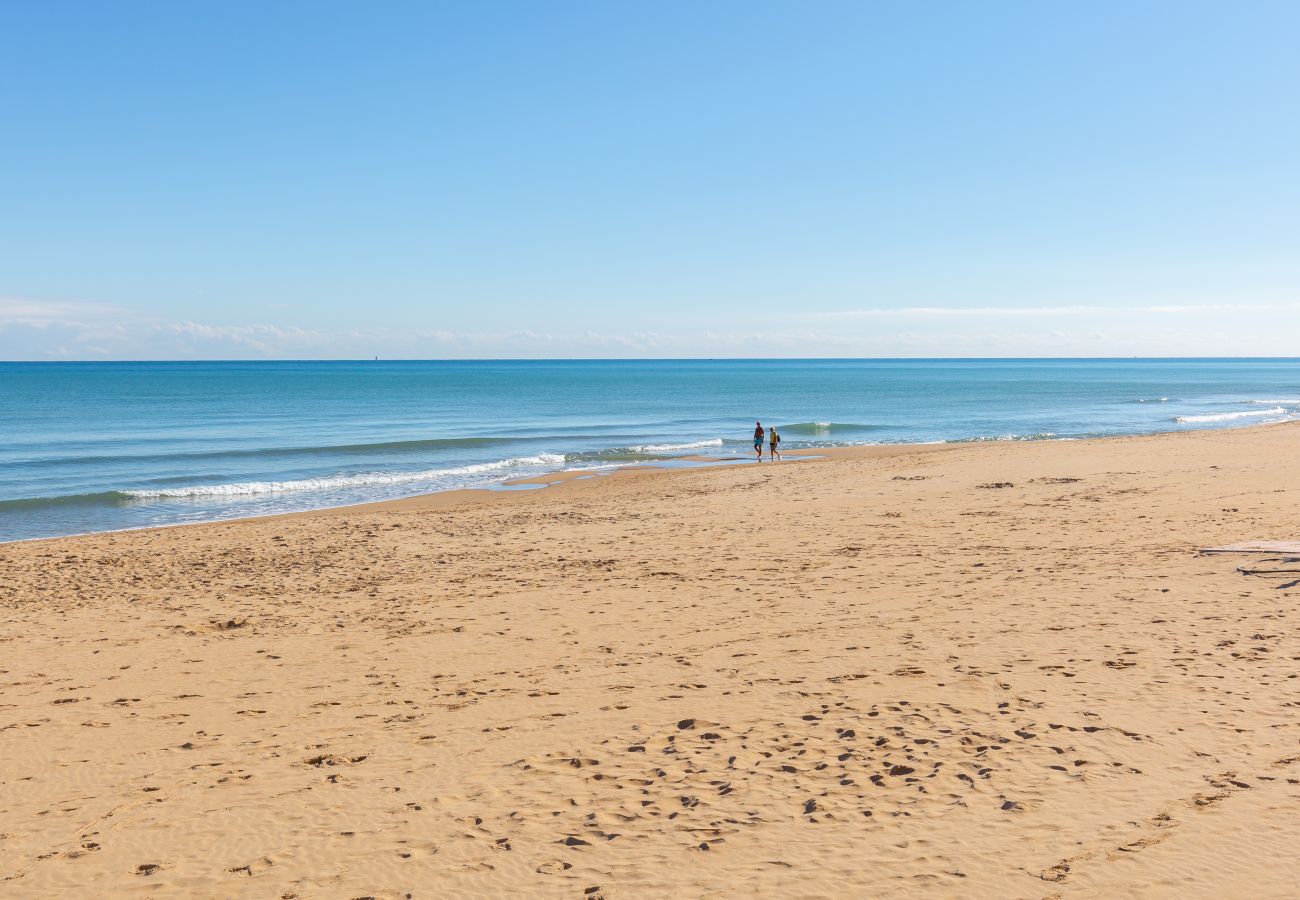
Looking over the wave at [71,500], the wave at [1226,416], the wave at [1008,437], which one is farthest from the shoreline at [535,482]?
the wave at [1226,416]

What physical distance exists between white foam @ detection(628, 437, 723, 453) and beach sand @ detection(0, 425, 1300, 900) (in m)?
24.7

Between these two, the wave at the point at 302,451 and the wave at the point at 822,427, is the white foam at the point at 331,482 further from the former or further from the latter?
the wave at the point at 822,427

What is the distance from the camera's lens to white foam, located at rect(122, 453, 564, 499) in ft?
93.2

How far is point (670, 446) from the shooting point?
43.0m

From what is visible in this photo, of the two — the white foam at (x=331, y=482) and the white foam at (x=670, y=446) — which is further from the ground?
the white foam at (x=670, y=446)

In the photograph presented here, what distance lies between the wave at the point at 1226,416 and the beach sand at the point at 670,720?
43023 millimetres

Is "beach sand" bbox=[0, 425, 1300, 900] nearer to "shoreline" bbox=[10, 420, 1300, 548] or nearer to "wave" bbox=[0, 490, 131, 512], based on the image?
"shoreline" bbox=[10, 420, 1300, 548]

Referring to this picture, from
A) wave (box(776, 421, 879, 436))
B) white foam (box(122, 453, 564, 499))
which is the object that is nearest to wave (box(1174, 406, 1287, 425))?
wave (box(776, 421, 879, 436))

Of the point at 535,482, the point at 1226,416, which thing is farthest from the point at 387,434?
the point at 1226,416

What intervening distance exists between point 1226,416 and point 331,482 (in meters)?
51.9

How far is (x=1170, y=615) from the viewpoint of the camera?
32.9 ft

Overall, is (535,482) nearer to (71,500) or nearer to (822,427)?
(71,500)

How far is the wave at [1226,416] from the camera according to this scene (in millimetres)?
54312

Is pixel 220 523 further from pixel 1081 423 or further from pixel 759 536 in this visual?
pixel 1081 423
